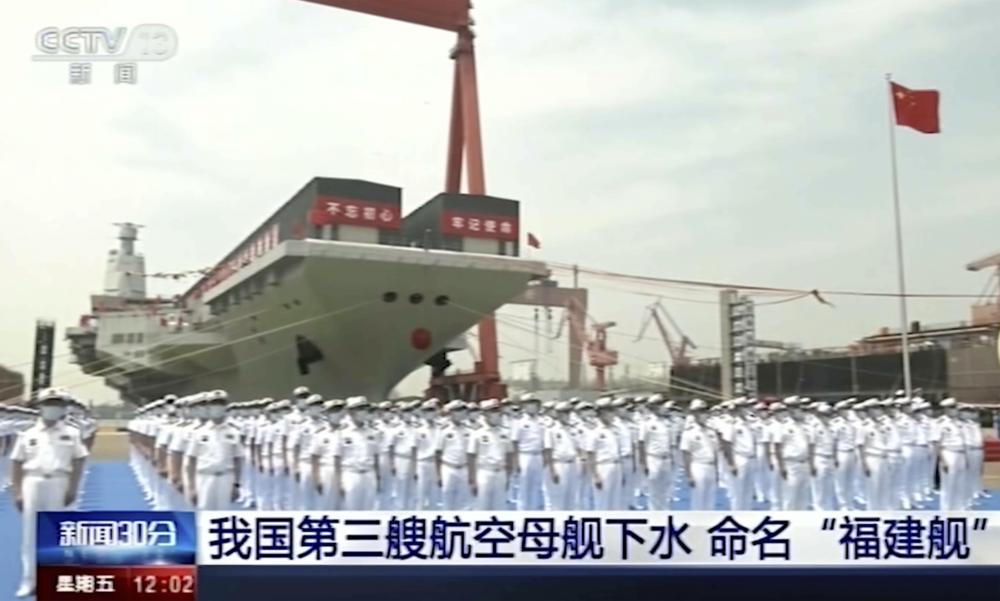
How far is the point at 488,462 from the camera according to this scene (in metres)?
6.04

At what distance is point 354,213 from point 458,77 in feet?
3.32

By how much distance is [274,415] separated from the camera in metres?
6.20

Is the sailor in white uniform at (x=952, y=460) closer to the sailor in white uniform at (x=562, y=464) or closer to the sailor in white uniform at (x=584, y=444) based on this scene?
the sailor in white uniform at (x=584, y=444)

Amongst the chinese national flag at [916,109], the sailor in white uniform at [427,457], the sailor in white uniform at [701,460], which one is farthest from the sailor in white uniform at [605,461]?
the chinese national flag at [916,109]

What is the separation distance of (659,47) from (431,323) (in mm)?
2215

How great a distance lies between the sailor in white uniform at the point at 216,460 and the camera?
533 centimetres

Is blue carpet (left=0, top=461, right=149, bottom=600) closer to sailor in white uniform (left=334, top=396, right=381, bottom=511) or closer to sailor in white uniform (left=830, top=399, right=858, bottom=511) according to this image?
sailor in white uniform (left=334, top=396, right=381, bottom=511)

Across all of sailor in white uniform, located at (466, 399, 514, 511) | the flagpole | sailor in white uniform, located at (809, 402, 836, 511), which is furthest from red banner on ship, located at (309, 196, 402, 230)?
sailor in white uniform, located at (809, 402, 836, 511)

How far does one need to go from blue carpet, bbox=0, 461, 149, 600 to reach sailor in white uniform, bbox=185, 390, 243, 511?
0.33 m

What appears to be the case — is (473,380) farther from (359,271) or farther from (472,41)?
(472,41)

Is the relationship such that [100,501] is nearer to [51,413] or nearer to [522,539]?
[51,413]

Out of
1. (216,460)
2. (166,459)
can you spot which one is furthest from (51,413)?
(166,459)

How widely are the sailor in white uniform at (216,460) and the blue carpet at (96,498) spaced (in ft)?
1.07

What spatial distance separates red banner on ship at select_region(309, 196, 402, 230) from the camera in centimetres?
543
